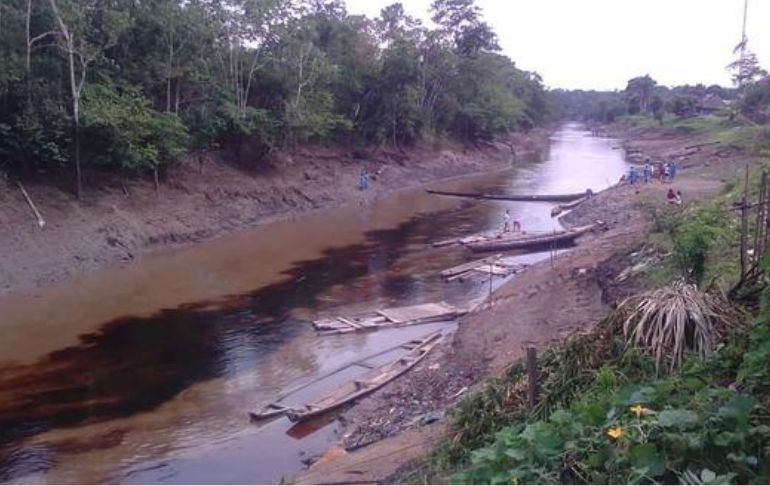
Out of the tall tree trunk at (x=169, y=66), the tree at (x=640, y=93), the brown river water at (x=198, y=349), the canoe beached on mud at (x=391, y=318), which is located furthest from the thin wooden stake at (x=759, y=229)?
the tree at (x=640, y=93)

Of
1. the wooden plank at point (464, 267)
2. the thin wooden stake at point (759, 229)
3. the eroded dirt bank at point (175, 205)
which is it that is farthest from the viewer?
the wooden plank at point (464, 267)

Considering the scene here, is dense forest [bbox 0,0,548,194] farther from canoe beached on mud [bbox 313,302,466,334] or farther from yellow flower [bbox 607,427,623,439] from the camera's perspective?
yellow flower [bbox 607,427,623,439]

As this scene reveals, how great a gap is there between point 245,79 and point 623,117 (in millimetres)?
92253

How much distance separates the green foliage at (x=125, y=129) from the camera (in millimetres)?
24422

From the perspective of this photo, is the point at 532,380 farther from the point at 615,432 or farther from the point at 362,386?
the point at 362,386

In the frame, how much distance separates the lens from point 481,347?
14.4 metres

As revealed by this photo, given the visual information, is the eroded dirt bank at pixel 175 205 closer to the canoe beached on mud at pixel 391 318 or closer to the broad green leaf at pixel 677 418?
the canoe beached on mud at pixel 391 318

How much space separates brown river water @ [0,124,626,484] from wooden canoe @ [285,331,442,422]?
0.33 meters

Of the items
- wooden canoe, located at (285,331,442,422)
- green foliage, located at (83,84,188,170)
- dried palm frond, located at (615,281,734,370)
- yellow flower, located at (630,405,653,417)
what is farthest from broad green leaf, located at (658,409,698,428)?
green foliage, located at (83,84,188,170)

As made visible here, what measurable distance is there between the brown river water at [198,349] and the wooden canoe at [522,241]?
2.70 ft

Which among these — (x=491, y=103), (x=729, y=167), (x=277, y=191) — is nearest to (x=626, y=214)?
(x=729, y=167)

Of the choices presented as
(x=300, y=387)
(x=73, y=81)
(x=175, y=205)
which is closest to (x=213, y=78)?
(x=175, y=205)

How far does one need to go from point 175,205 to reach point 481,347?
1862cm

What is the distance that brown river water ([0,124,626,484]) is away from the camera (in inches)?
454
